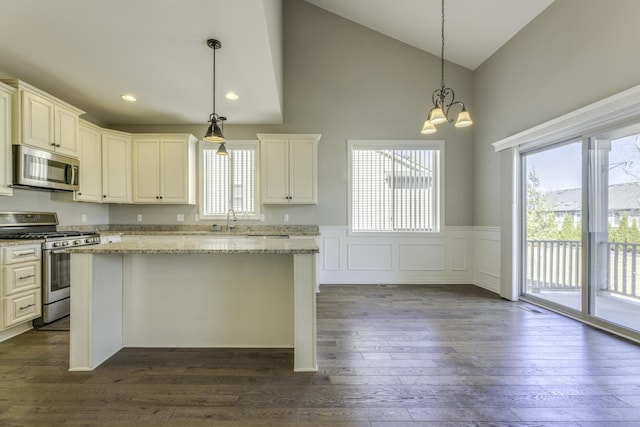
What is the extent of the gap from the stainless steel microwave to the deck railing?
6118 millimetres

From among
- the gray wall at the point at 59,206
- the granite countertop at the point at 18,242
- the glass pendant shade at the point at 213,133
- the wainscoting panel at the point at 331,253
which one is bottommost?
the wainscoting panel at the point at 331,253

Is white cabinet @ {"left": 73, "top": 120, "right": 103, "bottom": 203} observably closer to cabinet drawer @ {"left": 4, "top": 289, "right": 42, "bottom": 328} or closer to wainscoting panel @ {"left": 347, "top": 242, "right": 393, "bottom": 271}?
cabinet drawer @ {"left": 4, "top": 289, "right": 42, "bottom": 328}

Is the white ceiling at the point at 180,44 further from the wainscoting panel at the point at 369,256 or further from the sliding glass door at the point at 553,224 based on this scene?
the wainscoting panel at the point at 369,256

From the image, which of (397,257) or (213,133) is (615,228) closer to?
(397,257)

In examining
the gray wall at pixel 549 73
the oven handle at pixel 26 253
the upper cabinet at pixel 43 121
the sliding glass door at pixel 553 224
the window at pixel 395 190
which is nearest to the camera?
the gray wall at pixel 549 73

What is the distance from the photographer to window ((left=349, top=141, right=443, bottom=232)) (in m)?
5.06

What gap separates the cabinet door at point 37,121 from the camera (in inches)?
121

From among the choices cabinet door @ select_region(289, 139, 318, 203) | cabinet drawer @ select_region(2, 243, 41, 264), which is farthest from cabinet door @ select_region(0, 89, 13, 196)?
cabinet door @ select_region(289, 139, 318, 203)

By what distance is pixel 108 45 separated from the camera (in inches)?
109

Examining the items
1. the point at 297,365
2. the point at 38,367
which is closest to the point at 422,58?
the point at 297,365

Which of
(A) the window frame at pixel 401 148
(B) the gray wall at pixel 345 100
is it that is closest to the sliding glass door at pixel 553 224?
(B) the gray wall at pixel 345 100

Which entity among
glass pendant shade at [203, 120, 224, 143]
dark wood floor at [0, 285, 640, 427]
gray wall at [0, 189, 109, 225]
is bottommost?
dark wood floor at [0, 285, 640, 427]

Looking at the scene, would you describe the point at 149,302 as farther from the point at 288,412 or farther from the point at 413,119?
the point at 413,119

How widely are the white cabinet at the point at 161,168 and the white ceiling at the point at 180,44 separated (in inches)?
15.2
